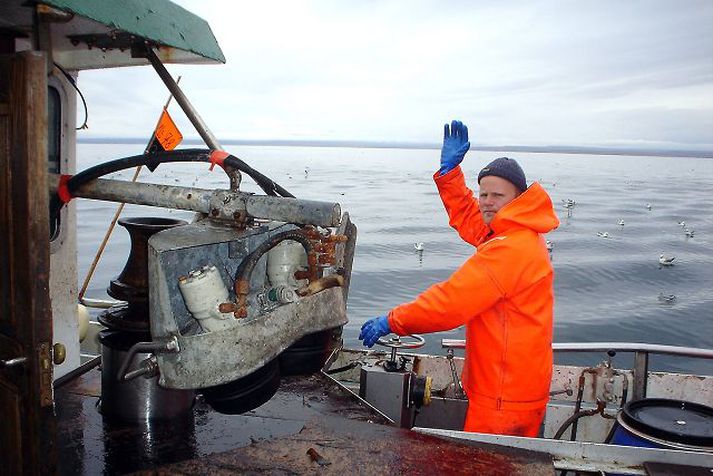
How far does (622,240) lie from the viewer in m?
23.9

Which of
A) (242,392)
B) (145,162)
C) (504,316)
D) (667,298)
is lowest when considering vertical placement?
(667,298)

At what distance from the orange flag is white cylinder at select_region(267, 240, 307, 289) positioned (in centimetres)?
293

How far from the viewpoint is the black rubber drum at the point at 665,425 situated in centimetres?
281

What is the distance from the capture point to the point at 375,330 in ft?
10.6

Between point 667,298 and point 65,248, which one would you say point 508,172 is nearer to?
point 65,248

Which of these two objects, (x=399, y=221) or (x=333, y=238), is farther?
(x=399, y=221)

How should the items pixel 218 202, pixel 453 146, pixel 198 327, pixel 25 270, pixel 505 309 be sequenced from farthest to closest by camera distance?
pixel 453 146 < pixel 505 309 < pixel 218 202 < pixel 198 327 < pixel 25 270

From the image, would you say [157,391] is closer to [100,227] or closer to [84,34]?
[84,34]

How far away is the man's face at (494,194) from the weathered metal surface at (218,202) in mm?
1455

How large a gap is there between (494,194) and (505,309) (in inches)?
29.3

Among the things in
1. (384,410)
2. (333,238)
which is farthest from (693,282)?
(333,238)

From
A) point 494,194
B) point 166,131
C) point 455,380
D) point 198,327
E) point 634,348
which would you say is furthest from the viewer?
point 166,131

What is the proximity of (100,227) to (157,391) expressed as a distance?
75.2 ft

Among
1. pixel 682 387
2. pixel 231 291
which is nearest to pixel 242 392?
pixel 231 291
